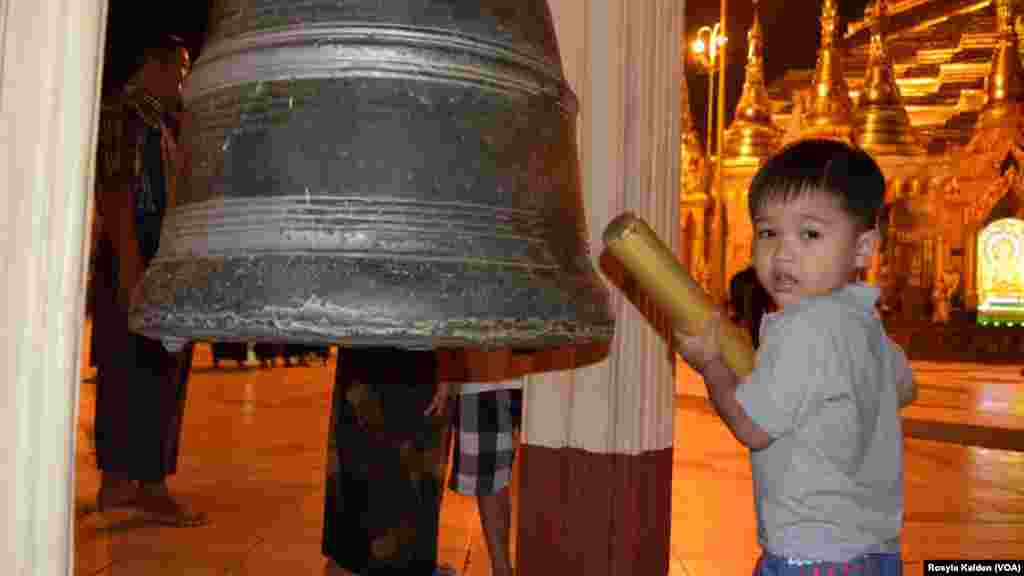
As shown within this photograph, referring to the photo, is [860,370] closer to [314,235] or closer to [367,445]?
[314,235]

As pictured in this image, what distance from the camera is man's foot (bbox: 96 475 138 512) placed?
→ 3898mm

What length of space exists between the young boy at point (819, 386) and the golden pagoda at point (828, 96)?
17.3m

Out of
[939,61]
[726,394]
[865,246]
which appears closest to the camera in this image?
[726,394]

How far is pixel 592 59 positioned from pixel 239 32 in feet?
4.11

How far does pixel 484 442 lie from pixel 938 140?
62.5ft

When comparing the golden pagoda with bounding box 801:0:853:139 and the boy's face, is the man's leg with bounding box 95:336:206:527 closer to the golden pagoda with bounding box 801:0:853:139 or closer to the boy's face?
the boy's face

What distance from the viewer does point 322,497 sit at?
15.2ft

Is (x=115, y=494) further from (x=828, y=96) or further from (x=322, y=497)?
(x=828, y=96)

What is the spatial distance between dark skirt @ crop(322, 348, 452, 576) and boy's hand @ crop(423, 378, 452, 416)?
0.05 ft

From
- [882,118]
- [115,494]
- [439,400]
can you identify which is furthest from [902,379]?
[882,118]

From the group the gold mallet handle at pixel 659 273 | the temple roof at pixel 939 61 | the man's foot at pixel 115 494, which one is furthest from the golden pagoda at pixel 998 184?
the gold mallet handle at pixel 659 273

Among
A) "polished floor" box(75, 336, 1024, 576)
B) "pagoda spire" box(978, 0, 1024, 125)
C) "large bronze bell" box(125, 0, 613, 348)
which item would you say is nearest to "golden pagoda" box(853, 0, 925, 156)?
"pagoda spire" box(978, 0, 1024, 125)

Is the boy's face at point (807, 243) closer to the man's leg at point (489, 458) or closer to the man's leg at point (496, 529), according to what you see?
the man's leg at point (489, 458)

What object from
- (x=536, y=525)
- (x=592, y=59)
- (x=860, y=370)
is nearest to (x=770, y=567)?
(x=860, y=370)
